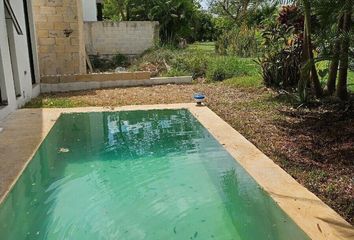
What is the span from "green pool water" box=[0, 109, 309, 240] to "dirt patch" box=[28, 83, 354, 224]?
771 millimetres

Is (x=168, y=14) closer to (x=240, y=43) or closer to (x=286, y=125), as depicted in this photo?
(x=240, y=43)

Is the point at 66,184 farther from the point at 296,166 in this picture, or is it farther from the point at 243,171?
the point at 296,166

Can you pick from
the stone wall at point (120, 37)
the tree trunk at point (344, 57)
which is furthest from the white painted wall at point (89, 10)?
the tree trunk at point (344, 57)

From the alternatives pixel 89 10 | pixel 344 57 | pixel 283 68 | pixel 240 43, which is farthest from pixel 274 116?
pixel 89 10

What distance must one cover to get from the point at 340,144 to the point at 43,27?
11228mm

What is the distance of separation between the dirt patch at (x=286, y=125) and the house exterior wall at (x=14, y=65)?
0.51 m

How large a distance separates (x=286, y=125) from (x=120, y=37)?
14444 mm

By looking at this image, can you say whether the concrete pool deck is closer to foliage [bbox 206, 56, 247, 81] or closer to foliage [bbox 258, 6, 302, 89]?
foliage [bbox 258, 6, 302, 89]

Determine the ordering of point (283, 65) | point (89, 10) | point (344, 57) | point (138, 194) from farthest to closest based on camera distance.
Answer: point (89, 10) → point (283, 65) → point (344, 57) → point (138, 194)

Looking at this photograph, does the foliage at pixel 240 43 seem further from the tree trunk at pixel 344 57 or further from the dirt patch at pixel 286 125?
the tree trunk at pixel 344 57

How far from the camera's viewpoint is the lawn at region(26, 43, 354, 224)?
506cm

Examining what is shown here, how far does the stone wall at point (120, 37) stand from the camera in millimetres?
19844

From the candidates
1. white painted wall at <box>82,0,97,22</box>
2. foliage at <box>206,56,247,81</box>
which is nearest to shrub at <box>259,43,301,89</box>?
foliage at <box>206,56,247,81</box>

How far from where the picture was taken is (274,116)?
330 inches
